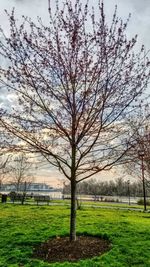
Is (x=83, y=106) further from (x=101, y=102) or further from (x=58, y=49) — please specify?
(x=58, y=49)

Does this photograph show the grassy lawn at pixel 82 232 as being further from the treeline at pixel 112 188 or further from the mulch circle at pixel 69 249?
the treeline at pixel 112 188

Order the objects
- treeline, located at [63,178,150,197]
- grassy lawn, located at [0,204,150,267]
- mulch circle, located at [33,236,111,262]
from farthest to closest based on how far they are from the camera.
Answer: treeline, located at [63,178,150,197]
mulch circle, located at [33,236,111,262]
grassy lawn, located at [0,204,150,267]

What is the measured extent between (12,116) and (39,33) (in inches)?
106

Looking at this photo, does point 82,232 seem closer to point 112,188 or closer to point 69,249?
point 69,249

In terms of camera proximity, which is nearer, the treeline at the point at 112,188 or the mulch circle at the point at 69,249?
the mulch circle at the point at 69,249

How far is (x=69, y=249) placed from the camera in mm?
8406

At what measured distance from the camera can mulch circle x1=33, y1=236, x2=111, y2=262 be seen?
26.0 ft

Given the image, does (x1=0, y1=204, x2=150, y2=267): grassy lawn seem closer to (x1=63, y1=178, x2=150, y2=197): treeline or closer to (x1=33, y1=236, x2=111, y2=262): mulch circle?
(x1=33, y1=236, x2=111, y2=262): mulch circle

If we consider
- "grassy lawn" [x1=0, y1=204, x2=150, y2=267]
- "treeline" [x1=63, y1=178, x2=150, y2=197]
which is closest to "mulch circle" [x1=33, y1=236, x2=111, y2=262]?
"grassy lawn" [x1=0, y1=204, x2=150, y2=267]

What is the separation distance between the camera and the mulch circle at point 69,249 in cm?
791

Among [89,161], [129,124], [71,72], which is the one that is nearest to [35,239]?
[89,161]

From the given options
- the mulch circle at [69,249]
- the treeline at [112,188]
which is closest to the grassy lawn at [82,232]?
the mulch circle at [69,249]

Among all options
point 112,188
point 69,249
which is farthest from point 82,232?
point 112,188

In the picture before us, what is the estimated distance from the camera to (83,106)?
899cm
